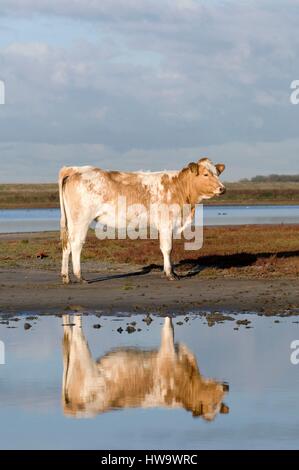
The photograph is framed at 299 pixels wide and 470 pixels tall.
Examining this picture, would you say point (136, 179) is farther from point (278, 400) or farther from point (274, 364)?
point (278, 400)

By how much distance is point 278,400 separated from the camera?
1262cm

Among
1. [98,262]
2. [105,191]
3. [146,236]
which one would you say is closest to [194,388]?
[105,191]

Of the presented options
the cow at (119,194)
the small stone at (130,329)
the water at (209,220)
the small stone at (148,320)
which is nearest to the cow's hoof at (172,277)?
the cow at (119,194)

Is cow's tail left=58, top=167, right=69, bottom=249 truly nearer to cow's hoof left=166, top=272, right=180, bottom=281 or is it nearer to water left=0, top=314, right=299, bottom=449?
cow's hoof left=166, top=272, right=180, bottom=281

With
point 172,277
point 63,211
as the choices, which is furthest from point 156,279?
point 63,211

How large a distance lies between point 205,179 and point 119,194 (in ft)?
7.64

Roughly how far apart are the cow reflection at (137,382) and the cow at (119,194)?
28.3 feet

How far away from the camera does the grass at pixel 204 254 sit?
2809 centimetres

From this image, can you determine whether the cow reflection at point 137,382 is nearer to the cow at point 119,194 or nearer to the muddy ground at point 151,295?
the muddy ground at point 151,295

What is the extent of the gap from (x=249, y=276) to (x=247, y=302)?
4566 millimetres

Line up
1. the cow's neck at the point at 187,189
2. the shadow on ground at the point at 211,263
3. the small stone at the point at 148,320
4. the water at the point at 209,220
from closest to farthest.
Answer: the small stone at the point at 148,320 < the cow's neck at the point at 187,189 < the shadow on ground at the point at 211,263 < the water at the point at 209,220

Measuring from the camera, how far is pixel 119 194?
25.6m

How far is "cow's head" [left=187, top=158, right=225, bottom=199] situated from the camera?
2648 centimetres

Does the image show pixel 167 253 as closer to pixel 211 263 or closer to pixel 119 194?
pixel 119 194
